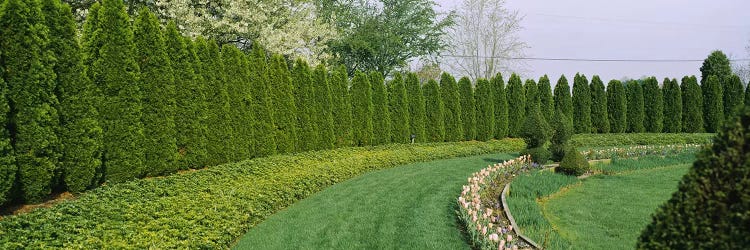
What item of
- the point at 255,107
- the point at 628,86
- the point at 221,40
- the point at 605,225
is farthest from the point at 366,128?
the point at 628,86

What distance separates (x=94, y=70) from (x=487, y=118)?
50.1 ft

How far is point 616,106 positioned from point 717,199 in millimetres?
23017

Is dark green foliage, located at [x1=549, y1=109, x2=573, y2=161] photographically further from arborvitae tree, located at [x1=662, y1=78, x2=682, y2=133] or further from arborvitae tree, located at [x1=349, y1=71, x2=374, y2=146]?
arborvitae tree, located at [x1=662, y1=78, x2=682, y2=133]

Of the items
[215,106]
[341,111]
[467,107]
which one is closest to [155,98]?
[215,106]

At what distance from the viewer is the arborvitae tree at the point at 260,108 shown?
11.7 meters

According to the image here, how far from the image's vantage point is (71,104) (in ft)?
21.8

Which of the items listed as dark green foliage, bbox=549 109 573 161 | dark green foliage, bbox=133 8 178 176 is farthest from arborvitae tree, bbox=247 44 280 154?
dark green foliage, bbox=549 109 573 161

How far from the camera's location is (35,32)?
242 inches

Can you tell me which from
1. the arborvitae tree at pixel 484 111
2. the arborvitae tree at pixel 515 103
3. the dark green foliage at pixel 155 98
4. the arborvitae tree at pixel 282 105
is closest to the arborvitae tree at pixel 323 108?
the arborvitae tree at pixel 282 105

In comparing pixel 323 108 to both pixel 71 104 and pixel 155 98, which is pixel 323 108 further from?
pixel 71 104

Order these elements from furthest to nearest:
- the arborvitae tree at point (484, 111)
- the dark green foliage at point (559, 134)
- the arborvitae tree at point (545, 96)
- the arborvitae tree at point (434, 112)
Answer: the arborvitae tree at point (545, 96), the arborvitae tree at point (484, 111), the arborvitae tree at point (434, 112), the dark green foliage at point (559, 134)

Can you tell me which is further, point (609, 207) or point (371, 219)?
point (609, 207)

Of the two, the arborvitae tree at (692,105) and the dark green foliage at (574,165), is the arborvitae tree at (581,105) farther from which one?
the dark green foliage at (574,165)

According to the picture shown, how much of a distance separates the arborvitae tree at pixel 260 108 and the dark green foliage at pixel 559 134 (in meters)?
7.31
